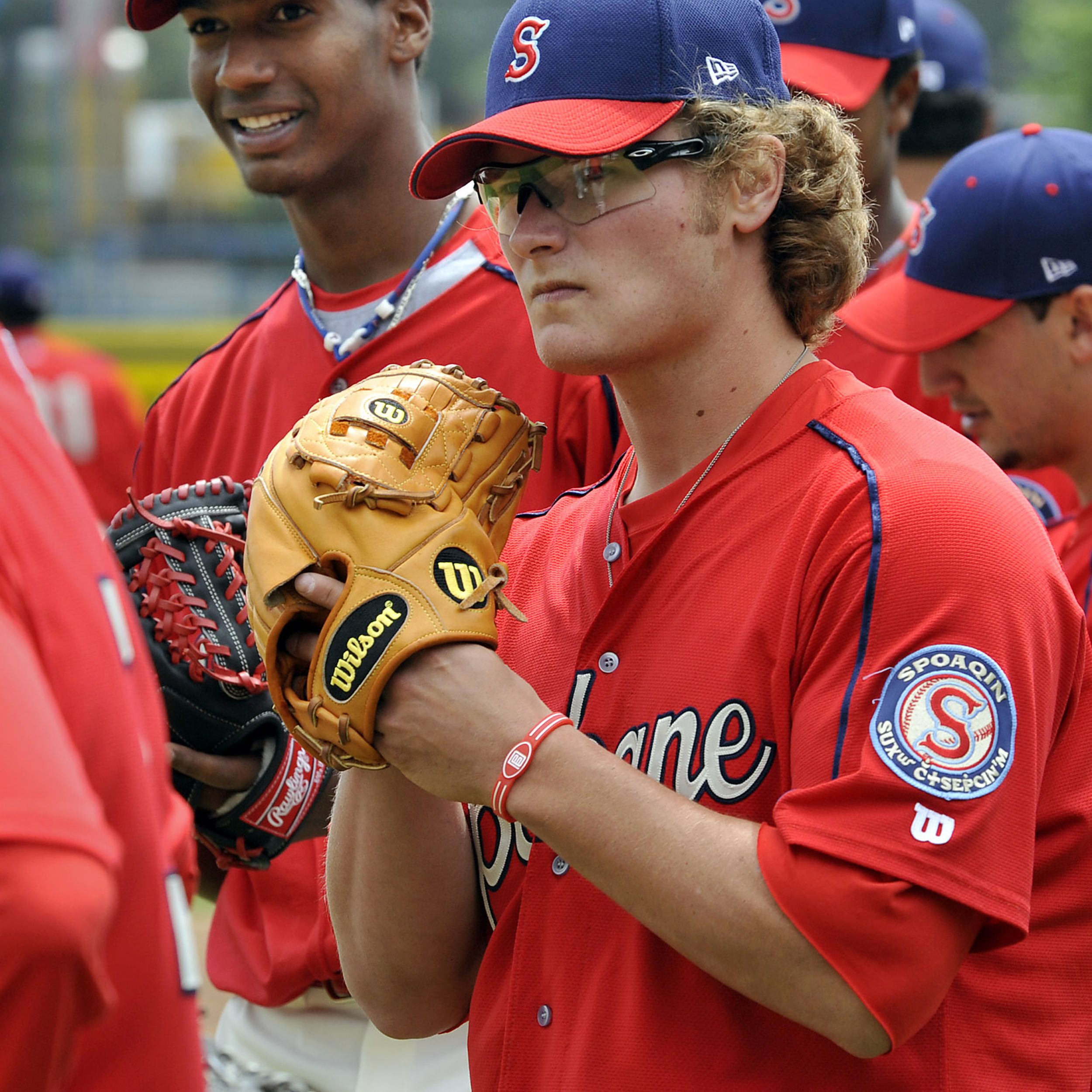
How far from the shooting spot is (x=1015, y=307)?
3084mm

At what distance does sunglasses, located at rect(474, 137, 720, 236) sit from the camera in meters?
1.85

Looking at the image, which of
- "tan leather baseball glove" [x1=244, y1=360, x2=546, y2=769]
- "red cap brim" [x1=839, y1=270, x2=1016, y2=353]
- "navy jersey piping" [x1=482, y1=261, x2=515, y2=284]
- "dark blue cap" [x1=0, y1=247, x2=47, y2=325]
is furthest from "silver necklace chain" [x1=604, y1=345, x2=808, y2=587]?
"dark blue cap" [x1=0, y1=247, x2=47, y2=325]

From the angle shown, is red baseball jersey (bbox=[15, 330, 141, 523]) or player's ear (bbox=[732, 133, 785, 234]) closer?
player's ear (bbox=[732, 133, 785, 234])

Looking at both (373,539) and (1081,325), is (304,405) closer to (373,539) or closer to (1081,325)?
(373,539)

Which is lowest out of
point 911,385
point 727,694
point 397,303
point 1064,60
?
point 1064,60

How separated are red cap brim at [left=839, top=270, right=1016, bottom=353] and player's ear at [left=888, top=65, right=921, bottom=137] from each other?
2.55 feet

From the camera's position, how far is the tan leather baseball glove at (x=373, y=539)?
1.78 m

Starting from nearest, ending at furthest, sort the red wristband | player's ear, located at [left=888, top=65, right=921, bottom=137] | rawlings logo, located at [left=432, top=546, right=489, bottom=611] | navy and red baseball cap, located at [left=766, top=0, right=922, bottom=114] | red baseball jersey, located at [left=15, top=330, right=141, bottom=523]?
the red wristband < rawlings logo, located at [left=432, top=546, right=489, bottom=611] < navy and red baseball cap, located at [left=766, top=0, right=922, bottom=114] < player's ear, located at [left=888, top=65, right=921, bottom=137] < red baseball jersey, located at [left=15, top=330, right=141, bottom=523]

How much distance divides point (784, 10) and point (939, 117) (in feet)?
4.49

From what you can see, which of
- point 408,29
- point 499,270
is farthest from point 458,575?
point 408,29

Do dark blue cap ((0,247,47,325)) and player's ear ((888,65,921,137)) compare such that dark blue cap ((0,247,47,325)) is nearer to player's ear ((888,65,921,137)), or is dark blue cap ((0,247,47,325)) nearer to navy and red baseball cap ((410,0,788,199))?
player's ear ((888,65,921,137))

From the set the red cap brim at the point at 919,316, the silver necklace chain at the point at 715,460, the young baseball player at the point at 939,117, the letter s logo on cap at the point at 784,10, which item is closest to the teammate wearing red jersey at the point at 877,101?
the letter s logo on cap at the point at 784,10

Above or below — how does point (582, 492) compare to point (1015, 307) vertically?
above

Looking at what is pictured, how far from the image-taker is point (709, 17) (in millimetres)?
1906
